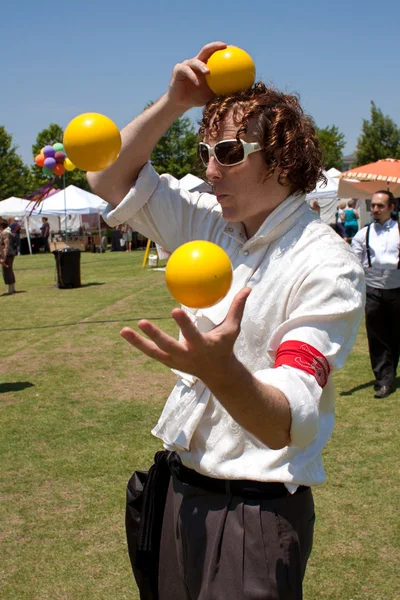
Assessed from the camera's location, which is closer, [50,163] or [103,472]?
[103,472]

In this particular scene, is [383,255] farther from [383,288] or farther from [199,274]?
[199,274]

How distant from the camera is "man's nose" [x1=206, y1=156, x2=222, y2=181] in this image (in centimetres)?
→ 210

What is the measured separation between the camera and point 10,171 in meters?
53.5

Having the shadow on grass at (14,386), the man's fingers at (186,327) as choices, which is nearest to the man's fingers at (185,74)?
the man's fingers at (186,327)

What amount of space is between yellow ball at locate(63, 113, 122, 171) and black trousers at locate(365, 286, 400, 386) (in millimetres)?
5912

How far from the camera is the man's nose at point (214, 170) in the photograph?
2098 millimetres

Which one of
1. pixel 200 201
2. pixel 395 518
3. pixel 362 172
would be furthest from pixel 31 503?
pixel 362 172

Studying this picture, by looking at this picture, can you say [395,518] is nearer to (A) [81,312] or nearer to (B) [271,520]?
(B) [271,520]

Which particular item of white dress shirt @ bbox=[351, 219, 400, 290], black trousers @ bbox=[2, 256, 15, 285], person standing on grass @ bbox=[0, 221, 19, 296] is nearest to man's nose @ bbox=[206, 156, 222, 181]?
white dress shirt @ bbox=[351, 219, 400, 290]

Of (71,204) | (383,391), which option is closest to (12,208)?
(71,204)

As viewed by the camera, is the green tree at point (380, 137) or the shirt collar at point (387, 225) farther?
the green tree at point (380, 137)

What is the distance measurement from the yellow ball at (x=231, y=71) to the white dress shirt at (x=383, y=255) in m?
5.54

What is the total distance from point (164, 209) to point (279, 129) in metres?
0.56

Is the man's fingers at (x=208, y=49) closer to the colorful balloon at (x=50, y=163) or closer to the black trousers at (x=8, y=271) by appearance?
the colorful balloon at (x=50, y=163)
